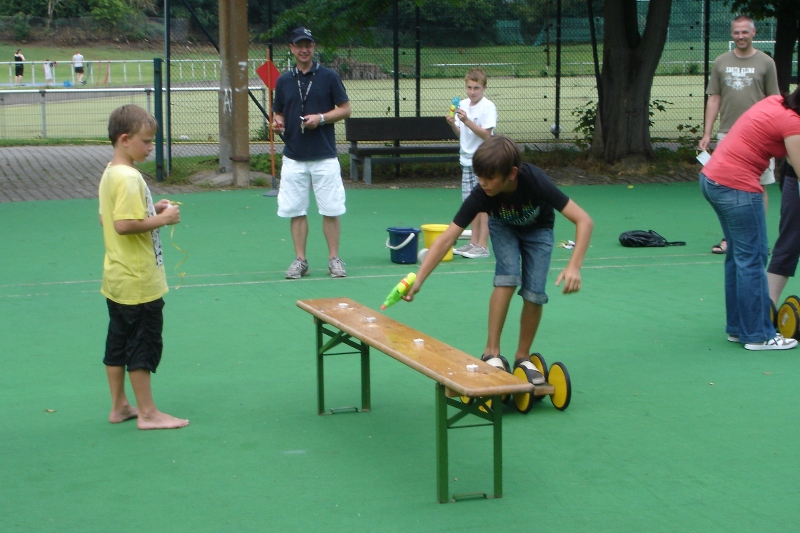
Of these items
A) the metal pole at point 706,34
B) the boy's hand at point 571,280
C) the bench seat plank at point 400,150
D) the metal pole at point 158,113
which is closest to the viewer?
the boy's hand at point 571,280

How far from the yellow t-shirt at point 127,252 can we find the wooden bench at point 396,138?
35.5 ft

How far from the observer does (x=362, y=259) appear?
9719 mm

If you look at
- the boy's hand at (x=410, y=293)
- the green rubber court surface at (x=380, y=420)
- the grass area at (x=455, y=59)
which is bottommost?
the green rubber court surface at (x=380, y=420)

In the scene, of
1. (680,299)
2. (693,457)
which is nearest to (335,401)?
(693,457)

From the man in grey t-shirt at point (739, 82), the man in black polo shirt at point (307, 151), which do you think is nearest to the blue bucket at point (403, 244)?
the man in black polo shirt at point (307, 151)

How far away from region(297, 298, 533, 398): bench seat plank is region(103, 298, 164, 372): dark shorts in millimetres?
807

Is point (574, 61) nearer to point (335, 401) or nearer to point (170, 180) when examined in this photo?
point (170, 180)

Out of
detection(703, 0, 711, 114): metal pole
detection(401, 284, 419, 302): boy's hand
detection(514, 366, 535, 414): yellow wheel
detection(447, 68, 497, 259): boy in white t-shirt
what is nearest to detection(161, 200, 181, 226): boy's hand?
detection(401, 284, 419, 302): boy's hand

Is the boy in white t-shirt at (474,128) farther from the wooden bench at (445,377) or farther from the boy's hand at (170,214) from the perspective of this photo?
the boy's hand at (170,214)

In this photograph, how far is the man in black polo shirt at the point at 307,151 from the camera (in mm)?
8742

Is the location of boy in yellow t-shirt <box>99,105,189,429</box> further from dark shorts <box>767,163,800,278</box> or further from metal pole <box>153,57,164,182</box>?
metal pole <box>153,57,164,182</box>

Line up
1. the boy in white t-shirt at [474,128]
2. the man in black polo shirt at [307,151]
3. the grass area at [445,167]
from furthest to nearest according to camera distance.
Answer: the grass area at [445,167], the boy in white t-shirt at [474,128], the man in black polo shirt at [307,151]

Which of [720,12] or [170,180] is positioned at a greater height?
[720,12]

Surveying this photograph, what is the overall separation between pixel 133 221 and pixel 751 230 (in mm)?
3811
